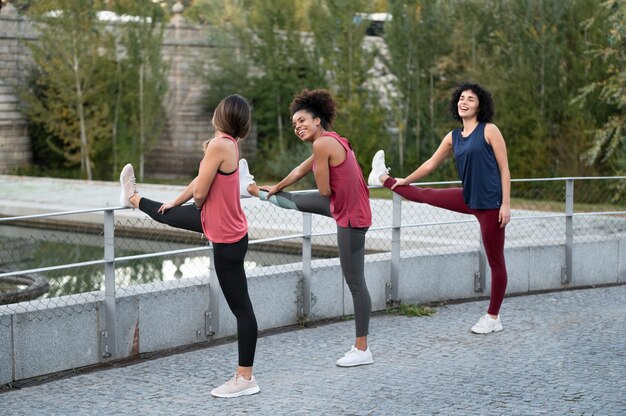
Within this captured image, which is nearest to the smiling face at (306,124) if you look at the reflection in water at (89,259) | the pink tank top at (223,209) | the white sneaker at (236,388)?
the pink tank top at (223,209)

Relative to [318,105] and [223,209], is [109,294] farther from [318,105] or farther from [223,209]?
[318,105]

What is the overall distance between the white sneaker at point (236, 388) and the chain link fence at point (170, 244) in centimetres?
113

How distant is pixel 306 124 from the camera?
7031 mm

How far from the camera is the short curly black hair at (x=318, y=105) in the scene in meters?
7.04

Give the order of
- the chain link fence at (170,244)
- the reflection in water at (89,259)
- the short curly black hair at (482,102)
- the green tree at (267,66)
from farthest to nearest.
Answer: the green tree at (267,66)
the reflection in water at (89,259)
the short curly black hair at (482,102)
the chain link fence at (170,244)

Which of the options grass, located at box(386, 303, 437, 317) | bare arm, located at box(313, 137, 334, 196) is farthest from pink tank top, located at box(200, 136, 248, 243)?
grass, located at box(386, 303, 437, 317)

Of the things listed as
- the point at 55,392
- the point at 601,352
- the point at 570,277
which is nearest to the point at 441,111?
the point at 570,277

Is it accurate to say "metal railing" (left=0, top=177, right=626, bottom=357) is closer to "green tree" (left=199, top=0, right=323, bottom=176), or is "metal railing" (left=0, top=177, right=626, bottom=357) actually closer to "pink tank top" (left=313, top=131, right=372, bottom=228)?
"pink tank top" (left=313, top=131, right=372, bottom=228)

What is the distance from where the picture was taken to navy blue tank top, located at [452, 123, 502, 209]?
789cm

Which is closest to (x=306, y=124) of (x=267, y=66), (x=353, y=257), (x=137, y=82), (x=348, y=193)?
(x=348, y=193)

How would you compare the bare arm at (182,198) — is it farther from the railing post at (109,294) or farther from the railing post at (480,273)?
the railing post at (480,273)

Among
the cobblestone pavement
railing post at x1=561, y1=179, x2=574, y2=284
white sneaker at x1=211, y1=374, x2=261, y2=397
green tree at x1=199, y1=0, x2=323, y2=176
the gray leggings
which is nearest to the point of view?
the cobblestone pavement

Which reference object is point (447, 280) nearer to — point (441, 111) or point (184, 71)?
point (441, 111)

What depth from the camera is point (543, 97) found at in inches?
869
